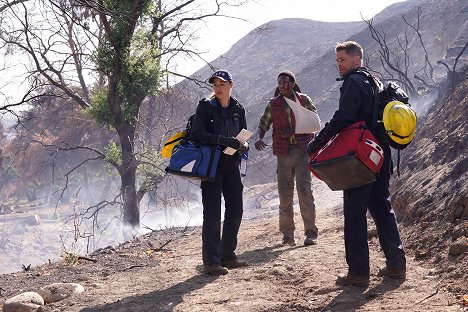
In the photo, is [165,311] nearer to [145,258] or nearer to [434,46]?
[145,258]

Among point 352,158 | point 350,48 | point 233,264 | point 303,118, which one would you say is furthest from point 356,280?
point 303,118

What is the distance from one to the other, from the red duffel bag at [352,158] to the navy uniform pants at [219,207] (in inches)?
47.9

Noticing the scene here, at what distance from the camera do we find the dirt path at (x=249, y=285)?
4.26 meters

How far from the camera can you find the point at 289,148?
692 cm

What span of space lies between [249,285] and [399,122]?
5.93ft

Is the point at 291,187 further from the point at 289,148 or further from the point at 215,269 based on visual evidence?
the point at 215,269

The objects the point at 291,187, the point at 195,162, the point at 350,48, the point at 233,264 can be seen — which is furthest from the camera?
the point at 291,187

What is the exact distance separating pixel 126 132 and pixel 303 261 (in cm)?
897

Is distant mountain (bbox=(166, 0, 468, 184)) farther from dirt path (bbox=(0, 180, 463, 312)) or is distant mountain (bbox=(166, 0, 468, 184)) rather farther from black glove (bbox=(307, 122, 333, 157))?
black glove (bbox=(307, 122, 333, 157))

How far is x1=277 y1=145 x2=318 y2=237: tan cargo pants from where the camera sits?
6.93m

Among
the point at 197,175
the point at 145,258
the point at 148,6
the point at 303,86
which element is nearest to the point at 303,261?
the point at 197,175

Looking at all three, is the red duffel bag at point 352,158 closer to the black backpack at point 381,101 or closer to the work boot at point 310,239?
the black backpack at point 381,101

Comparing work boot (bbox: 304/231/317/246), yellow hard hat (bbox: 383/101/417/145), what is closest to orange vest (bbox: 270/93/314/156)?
work boot (bbox: 304/231/317/246)

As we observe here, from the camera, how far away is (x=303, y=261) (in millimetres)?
5891
